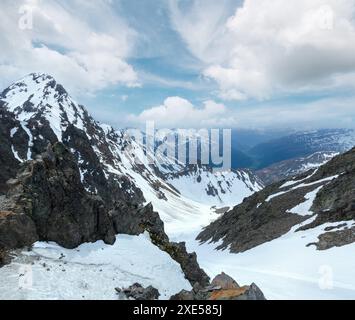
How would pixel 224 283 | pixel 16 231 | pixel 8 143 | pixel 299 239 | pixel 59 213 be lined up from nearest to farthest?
pixel 224 283, pixel 16 231, pixel 59 213, pixel 299 239, pixel 8 143

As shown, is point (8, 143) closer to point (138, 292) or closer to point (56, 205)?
point (56, 205)

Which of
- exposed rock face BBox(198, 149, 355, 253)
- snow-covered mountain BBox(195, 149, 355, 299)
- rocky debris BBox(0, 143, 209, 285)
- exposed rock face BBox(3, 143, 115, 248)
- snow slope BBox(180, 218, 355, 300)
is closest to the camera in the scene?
snow slope BBox(180, 218, 355, 300)

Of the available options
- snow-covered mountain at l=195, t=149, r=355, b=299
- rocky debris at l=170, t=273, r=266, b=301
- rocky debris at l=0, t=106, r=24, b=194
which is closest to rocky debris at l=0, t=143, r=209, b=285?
snow-covered mountain at l=195, t=149, r=355, b=299

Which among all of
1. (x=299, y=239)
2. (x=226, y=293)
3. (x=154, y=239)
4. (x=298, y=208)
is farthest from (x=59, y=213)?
(x=298, y=208)

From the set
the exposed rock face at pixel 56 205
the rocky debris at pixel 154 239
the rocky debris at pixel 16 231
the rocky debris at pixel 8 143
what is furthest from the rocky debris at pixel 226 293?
the rocky debris at pixel 8 143

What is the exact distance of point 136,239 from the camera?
38.3 metres

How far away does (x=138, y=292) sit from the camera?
24.4 metres

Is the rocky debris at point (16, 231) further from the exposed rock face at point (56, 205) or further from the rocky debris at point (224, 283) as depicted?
the rocky debris at point (224, 283)

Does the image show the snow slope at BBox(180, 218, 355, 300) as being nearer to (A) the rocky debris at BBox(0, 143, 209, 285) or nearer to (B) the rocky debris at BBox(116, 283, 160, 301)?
(A) the rocky debris at BBox(0, 143, 209, 285)

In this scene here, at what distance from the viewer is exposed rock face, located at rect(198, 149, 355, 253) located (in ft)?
171

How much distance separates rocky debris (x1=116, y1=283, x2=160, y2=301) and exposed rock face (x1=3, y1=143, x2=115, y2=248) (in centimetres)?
792

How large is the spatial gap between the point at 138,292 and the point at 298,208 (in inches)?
1975
